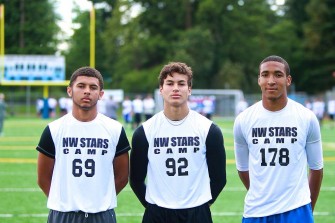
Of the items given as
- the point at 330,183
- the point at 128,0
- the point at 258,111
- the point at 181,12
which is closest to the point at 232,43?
the point at 181,12

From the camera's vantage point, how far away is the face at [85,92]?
484 cm

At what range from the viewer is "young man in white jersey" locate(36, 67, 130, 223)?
4793 mm

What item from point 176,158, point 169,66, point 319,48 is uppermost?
point 319,48

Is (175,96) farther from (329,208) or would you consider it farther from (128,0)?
(128,0)

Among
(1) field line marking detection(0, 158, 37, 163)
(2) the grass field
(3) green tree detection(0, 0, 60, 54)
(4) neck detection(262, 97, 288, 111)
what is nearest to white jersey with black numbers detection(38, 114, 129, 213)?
(4) neck detection(262, 97, 288, 111)

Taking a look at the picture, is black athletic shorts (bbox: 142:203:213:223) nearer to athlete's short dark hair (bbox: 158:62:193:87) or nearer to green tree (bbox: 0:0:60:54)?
athlete's short dark hair (bbox: 158:62:193:87)

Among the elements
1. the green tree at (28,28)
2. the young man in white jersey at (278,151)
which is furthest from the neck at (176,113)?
the green tree at (28,28)

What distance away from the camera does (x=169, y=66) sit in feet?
16.0

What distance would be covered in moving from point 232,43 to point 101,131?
53.6 m

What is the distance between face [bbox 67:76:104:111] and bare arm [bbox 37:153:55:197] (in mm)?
451

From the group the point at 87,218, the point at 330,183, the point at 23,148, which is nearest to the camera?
the point at 87,218

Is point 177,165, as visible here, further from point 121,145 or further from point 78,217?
point 78,217

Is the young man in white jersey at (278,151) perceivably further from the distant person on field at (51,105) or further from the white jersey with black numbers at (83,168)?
the distant person on field at (51,105)

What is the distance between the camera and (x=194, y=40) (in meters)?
52.8
